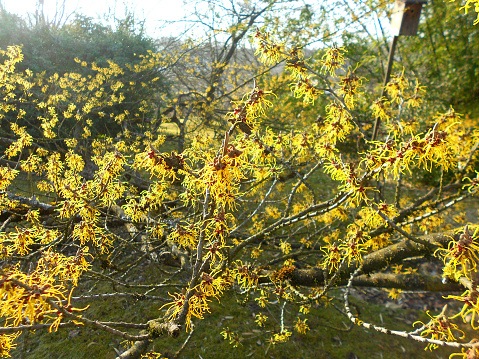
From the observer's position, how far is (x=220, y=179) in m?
1.21

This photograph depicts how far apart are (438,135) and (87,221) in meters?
2.40

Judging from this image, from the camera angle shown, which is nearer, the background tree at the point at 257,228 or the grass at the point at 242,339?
the background tree at the point at 257,228

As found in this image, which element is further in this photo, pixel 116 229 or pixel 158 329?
pixel 116 229

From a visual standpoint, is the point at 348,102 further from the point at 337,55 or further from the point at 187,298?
the point at 187,298

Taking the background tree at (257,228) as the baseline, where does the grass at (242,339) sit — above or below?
below

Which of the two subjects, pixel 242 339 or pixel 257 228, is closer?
pixel 242 339


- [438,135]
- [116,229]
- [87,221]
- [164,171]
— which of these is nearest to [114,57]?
[116,229]

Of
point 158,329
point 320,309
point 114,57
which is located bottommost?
point 320,309

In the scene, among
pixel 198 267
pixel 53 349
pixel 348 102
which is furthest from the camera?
pixel 53 349

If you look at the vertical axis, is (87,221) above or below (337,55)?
below

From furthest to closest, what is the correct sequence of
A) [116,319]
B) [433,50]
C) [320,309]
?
[433,50]
[320,309]
[116,319]

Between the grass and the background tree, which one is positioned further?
the grass

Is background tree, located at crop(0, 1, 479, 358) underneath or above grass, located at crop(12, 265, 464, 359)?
above

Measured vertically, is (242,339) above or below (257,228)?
Answer: below
